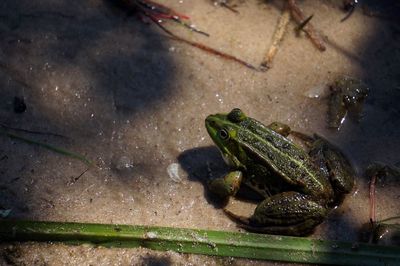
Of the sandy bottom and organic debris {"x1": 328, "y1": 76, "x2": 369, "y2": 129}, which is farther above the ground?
organic debris {"x1": 328, "y1": 76, "x2": 369, "y2": 129}

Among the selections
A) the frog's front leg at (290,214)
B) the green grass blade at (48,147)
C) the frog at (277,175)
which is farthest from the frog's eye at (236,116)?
the green grass blade at (48,147)

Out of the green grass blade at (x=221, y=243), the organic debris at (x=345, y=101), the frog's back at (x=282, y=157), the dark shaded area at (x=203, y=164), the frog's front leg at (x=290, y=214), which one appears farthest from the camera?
the organic debris at (x=345, y=101)

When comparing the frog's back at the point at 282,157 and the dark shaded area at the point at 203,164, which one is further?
the dark shaded area at the point at 203,164

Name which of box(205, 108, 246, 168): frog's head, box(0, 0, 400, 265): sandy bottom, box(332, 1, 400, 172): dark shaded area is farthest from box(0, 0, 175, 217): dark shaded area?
box(332, 1, 400, 172): dark shaded area

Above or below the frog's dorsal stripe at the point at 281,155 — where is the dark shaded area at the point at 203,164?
below

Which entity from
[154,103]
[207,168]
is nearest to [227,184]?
[207,168]

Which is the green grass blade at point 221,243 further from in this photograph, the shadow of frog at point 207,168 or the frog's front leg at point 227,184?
the shadow of frog at point 207,168

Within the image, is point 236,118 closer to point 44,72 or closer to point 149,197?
point 149,197

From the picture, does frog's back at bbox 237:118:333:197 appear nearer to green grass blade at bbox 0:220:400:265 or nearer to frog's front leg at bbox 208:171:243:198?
frog's front leg at bbox 208:171:243:198
